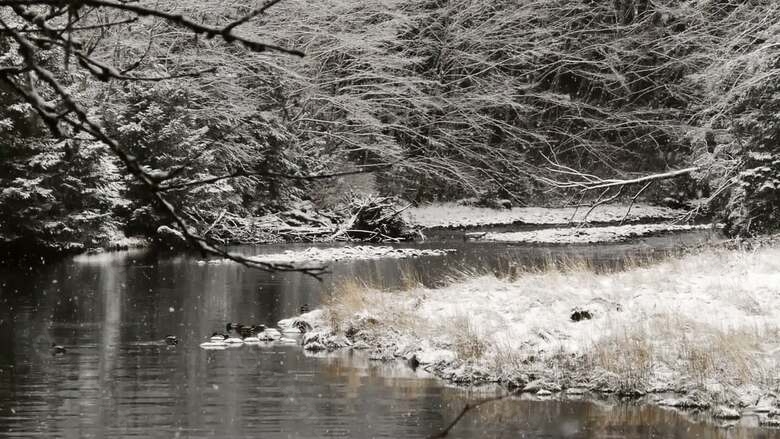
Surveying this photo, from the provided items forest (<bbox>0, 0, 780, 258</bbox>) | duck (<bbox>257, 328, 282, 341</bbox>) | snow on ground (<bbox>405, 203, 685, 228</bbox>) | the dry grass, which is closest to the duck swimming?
duck (<bbox>257, 328, 282, 341</bbox>)

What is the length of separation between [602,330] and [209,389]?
428 cm

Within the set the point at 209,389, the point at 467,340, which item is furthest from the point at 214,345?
the point at 467,340

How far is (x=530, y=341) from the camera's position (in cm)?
1152

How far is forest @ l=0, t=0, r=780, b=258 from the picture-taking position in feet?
86.3

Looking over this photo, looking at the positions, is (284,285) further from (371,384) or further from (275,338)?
(371,384)

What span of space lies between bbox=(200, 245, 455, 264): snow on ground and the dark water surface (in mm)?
7083

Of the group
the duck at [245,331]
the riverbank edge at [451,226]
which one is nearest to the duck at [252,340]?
the duck at [245,331]

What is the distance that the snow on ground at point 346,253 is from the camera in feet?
82.8

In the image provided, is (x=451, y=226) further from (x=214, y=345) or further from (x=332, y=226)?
(x=214, y=345)

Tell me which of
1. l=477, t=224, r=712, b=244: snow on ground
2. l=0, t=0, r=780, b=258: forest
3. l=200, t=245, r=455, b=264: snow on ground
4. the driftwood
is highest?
l=0, t=0, r=780, b=258: forest

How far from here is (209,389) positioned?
405 inches

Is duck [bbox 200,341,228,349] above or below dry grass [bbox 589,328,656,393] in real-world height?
above

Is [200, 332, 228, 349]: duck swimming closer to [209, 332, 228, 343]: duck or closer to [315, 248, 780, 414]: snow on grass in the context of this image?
[209, 332, 228, 343]: duck

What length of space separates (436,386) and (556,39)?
3007 centimetres
